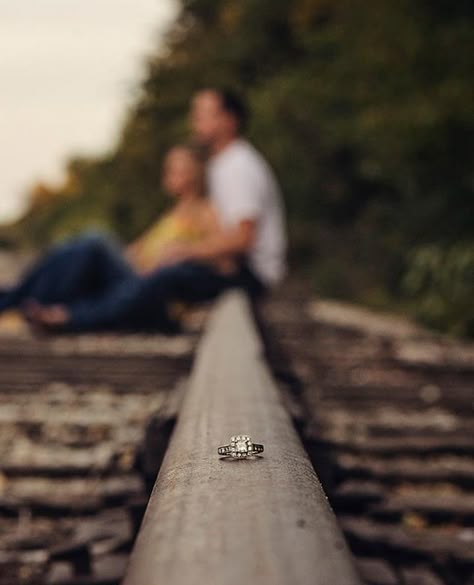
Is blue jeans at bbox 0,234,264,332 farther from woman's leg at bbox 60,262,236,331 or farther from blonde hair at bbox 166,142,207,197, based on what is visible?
blonde hair at bbox 166,142,207,197

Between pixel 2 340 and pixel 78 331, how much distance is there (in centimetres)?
44

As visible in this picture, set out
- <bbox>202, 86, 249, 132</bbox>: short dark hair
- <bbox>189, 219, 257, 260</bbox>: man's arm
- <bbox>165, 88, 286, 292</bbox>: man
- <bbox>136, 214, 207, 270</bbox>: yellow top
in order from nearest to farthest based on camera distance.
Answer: <bbox>189, 219, 257, 260</bbox>: man's arm
<bbox>165, 88, 286, 292</bbox>: man
<bbox>202, 86, 249, 132</bbox>: short dark hair
<bbox>136, 214, 207, 270</bbox>: yellow top

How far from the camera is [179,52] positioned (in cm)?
2053

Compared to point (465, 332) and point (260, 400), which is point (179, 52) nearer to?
point (465, 332)

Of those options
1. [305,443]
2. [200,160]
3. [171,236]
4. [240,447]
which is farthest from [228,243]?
[240,447]

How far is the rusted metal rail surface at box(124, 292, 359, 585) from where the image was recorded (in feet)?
2.43

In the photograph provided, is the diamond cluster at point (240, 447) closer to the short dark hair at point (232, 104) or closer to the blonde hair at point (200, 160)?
the short dark hair at point (232, 104)

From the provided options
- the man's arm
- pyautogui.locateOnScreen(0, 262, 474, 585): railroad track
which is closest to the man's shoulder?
the man's arm

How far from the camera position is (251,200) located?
4980 millimetres

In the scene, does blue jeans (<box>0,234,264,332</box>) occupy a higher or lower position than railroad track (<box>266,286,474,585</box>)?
higher

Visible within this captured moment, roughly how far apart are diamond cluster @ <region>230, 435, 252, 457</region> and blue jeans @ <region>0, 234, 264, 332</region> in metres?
3.25

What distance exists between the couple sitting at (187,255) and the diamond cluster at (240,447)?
323 centimetres

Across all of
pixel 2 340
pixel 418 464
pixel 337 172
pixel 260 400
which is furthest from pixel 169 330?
pixel 337 172

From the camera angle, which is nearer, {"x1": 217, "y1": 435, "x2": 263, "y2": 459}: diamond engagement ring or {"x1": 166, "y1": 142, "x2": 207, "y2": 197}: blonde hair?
{"x1": 217, "y1": 435, "x2": 263, "y2": 459}: diamond engagement ring
